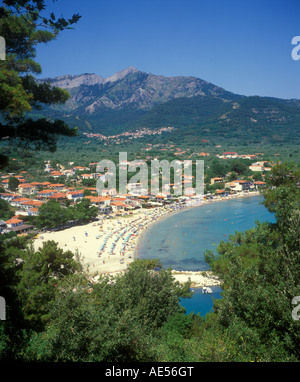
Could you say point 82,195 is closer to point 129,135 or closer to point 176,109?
point 129,135

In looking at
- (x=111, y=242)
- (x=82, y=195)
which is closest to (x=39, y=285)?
(x=111, y=242)

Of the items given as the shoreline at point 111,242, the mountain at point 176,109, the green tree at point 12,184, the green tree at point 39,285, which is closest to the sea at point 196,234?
the shoreline at point 111,242

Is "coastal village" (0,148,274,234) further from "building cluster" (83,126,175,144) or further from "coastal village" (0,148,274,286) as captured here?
"building cluster" (83,126,175,144)

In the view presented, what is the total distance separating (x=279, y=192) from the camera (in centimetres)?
1059

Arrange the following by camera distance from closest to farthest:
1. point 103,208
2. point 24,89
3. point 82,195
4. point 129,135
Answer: point 24,89 < point 103,208 < point 82,195 < point 129,135

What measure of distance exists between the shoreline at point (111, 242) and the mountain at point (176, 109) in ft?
101

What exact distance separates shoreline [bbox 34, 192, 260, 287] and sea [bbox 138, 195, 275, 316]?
2.14ft

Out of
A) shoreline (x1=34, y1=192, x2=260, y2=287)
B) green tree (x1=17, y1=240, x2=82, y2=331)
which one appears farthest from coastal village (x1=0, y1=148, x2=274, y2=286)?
green tree (x1=17, y1=240, x2=82, y2=331)

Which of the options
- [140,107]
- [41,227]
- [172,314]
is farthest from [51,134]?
[140,107]

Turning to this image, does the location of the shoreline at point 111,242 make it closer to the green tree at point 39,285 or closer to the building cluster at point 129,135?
the green tree at point 39,285

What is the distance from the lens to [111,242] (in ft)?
58.6

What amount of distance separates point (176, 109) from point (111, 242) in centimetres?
12429
